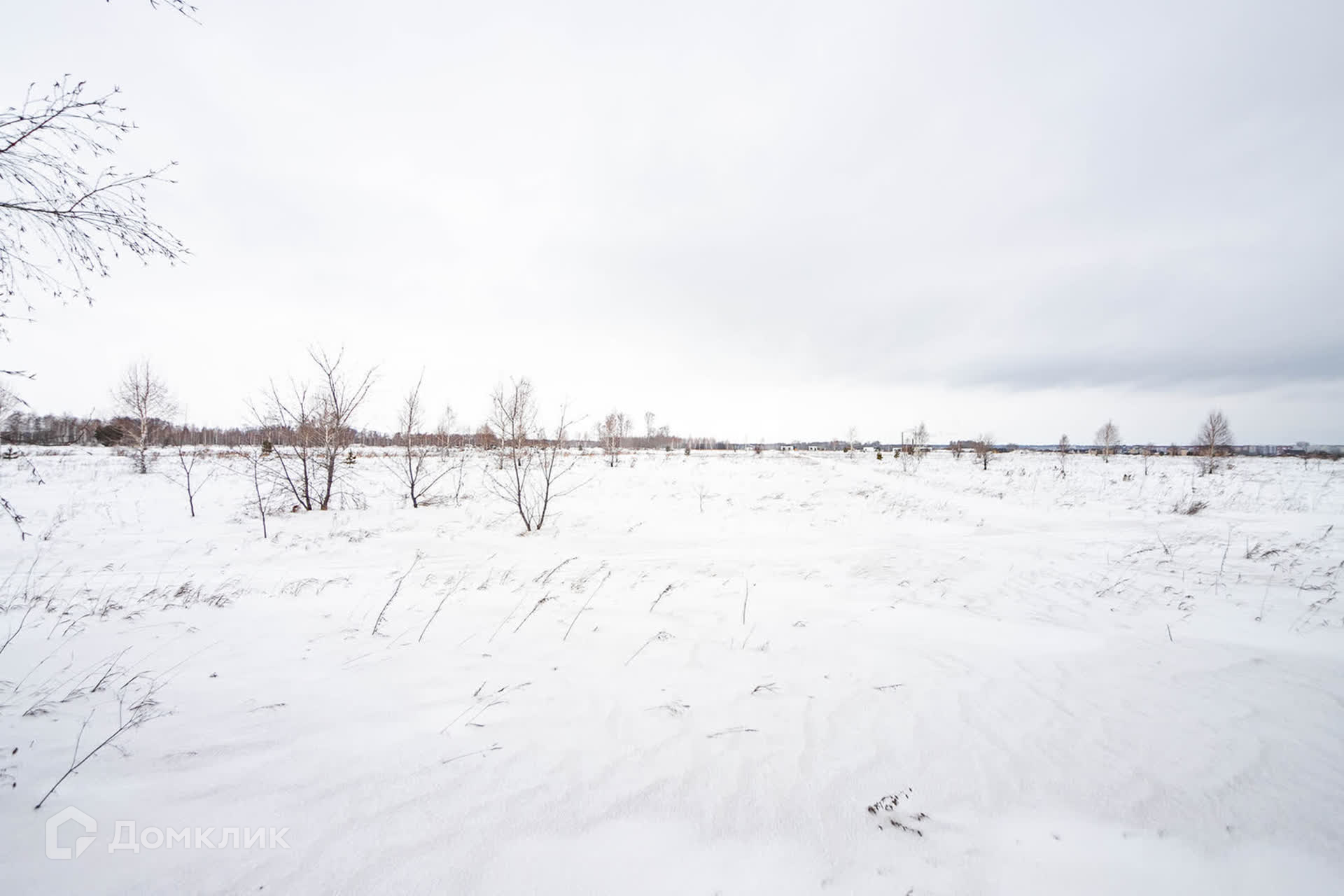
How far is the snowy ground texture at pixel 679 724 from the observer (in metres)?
2.07

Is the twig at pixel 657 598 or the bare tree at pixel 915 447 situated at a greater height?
the bare tree at pixel 915 447

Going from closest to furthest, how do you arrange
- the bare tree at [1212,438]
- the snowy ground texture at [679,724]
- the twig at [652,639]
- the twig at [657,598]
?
the snowy ground texture at [679,724], the twig at [652,639], the twig at [657,598], the bare tree at [1212,438]

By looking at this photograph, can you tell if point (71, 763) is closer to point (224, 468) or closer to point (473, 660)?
point (473, 660)

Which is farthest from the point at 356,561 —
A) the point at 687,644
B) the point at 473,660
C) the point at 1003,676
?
the point at 1003,676

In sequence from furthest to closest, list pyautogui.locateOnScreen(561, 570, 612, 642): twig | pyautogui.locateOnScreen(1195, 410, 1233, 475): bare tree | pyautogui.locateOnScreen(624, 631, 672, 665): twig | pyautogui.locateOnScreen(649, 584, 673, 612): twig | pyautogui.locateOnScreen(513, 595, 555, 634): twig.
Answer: pyautogui.locateOnScreen(1195, 410, 1233, 475): bare tree, pyautogui.locateOnScreen(649, 584, 673, 612): twig, pyautogui.locateOnScreen(513, 595, 555, 634): twig, pyautogui.locateOnScreen(561, 570, 612, 642): twig, pyautogui.locateOnScreen(624, 631, 672, 665): twig

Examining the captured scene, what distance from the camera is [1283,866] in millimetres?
2150

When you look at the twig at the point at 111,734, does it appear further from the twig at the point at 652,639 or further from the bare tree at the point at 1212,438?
the bare tree at the point at 1212,438

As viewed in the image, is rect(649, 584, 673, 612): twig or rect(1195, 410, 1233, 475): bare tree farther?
rect(1195, 410, 1233, 475): bare tree

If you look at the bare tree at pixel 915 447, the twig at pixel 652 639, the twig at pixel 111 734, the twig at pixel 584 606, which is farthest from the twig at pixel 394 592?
the bare tree at pixel 915 447

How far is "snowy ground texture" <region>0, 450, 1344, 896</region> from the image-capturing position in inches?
81.4

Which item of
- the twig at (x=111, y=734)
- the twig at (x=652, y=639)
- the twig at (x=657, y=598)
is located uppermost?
the twig at (x=111, y=734)

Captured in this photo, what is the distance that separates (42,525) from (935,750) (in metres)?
15.3

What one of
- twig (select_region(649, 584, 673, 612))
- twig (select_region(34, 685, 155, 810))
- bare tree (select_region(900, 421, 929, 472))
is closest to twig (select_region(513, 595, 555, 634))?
twig (select_region(649, 584, 673, 612))

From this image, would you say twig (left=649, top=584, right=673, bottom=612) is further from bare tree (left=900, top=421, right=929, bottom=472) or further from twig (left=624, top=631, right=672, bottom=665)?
bare tree (left=900, top=421, right=929, bottom=472)
